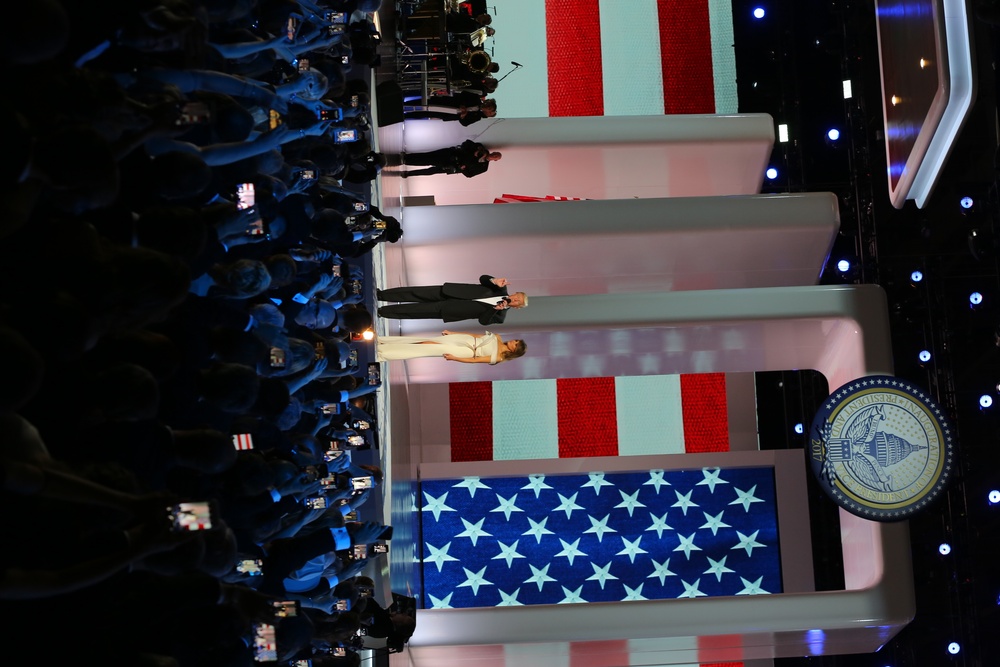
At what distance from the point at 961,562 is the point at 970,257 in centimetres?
286

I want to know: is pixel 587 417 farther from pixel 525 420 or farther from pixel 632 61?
pixel 632 61

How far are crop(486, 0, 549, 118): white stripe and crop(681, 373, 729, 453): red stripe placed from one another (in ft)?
11.7

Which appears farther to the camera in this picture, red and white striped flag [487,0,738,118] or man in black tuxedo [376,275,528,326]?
red and white striped flag [487,0,738,118]

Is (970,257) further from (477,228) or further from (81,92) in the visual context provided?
(81,92)

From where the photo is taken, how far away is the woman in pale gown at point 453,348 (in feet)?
24.8

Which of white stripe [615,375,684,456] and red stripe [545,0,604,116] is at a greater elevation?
red stripe [545,0,604,116]

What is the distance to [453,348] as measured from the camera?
7703mm

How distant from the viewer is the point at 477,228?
8898 mm

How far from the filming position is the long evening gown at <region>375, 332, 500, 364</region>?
24.9 feet

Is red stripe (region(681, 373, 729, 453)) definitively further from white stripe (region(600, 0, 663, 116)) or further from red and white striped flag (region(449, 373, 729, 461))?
white stripe (region(600, 0, 663, 116))

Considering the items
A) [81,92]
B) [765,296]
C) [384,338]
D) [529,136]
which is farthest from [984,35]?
[81,92]

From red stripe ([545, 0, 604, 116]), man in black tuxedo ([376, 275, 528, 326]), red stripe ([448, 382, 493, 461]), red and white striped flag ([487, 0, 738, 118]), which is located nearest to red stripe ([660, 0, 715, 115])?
red and white striped flag ([487, 0, 738, 118])

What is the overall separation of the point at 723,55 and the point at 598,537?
19.1ft

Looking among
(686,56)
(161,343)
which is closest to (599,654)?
(161,343)
